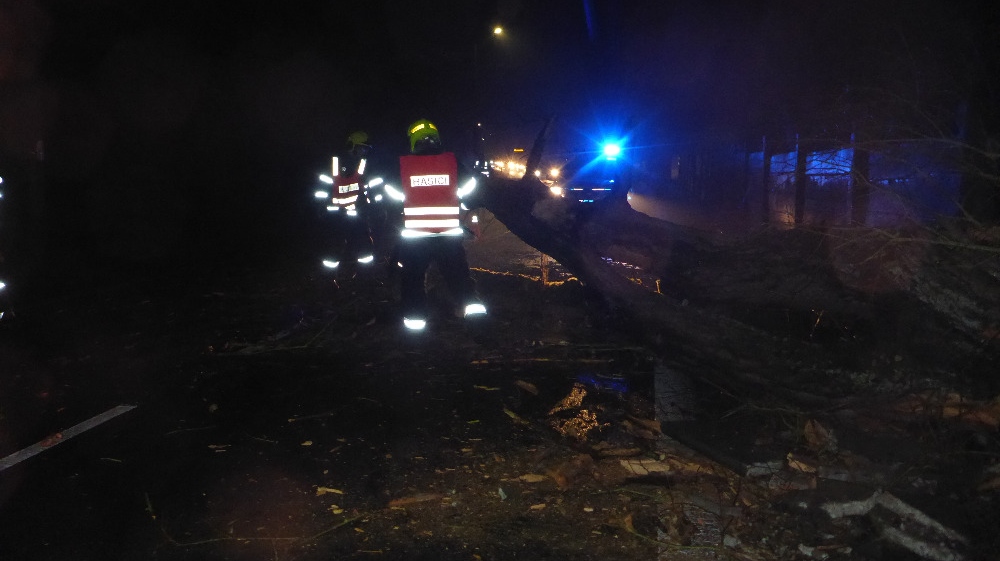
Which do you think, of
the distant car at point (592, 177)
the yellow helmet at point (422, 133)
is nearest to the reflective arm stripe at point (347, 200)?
the yellow helmet at point (422, 133)

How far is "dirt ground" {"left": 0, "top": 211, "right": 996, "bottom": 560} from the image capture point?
3.01m

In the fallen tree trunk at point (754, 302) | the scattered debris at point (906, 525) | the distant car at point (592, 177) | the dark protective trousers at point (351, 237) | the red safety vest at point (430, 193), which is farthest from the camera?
the distant car at point (592, 177)

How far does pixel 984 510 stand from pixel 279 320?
21.7ft

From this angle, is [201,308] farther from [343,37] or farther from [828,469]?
[343,37]

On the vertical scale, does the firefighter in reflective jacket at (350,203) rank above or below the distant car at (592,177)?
below

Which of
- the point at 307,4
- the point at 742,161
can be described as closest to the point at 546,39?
the point at 307,4

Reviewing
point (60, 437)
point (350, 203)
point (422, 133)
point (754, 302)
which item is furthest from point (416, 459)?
point (350, 203)

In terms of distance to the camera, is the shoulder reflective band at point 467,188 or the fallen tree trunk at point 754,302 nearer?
the fallen tree trunk at point 754,302

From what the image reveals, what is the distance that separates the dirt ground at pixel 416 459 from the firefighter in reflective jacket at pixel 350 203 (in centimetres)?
277

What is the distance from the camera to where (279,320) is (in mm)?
7496

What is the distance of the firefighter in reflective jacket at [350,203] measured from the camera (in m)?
9.09

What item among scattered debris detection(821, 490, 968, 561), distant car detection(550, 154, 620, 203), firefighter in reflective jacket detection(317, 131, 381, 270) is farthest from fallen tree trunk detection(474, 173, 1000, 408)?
distant car detection(550, 154, 620, 203)

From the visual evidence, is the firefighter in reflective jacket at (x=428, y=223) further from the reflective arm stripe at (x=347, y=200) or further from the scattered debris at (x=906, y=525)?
the scattered debris at (x=906, y=525)

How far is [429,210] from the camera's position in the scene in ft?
21.2
